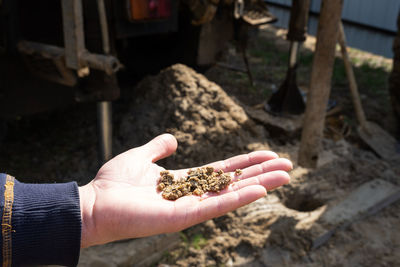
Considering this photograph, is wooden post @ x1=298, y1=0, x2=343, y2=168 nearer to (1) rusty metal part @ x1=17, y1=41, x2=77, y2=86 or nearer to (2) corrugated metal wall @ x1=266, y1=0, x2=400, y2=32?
(1) rusty metal part @ x1=17, y1=41, x2=77, y2=86

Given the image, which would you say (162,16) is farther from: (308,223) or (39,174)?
(308,223)

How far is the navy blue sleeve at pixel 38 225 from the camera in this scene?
129cm

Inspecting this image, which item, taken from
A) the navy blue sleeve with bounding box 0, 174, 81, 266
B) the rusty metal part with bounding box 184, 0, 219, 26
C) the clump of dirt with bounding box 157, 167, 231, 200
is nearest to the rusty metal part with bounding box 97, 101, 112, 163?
the rusty metal part with bounding box 184, 0, 219, 26

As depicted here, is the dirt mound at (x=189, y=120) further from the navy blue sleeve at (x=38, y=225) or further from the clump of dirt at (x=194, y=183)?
the navy blue sleeve at (x=38, y=225)

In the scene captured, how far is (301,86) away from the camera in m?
5.14

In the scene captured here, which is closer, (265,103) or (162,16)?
(162,16)

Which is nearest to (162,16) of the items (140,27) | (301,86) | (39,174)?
(140,27)

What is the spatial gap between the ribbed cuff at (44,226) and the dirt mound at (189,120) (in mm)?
1864

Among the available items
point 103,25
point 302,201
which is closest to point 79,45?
point 103,25

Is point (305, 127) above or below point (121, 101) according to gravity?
above

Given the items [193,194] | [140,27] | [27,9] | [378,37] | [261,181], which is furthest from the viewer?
[378,37]

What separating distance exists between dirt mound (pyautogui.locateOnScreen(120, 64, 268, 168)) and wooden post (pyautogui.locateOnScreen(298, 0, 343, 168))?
0.44 meters

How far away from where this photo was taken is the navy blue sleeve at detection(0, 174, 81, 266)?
1293 mm

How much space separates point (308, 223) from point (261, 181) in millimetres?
1495
